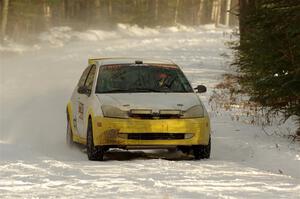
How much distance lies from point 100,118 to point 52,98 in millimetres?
9923

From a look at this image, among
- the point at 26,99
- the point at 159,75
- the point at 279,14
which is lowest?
the point at 26,99

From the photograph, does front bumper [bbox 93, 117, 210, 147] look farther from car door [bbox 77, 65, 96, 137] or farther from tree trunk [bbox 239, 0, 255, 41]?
tree trunk [bbox 239, 0, 255, 41]

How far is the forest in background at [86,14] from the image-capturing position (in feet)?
181

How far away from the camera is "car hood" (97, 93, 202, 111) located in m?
10.8

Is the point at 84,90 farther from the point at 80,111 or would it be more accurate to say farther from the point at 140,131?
the point at 140,131

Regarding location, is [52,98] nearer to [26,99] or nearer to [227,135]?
[26,99]

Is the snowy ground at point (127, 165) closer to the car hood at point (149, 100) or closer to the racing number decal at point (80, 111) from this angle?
the racing number decal at point (80, 111)

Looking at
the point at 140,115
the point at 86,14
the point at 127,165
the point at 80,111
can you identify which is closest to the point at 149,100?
the point at 140,115

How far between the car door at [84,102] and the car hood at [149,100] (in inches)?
20.4

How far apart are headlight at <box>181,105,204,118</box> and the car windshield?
0.85m

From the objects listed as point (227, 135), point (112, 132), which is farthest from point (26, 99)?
point (112, 132)

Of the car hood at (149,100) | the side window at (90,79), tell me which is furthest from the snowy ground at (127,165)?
the side window at (90,79)

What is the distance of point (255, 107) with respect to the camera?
16.2 metres

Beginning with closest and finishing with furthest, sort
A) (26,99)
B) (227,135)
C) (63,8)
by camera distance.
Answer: (227,135)
(26,99)
(63,8)
